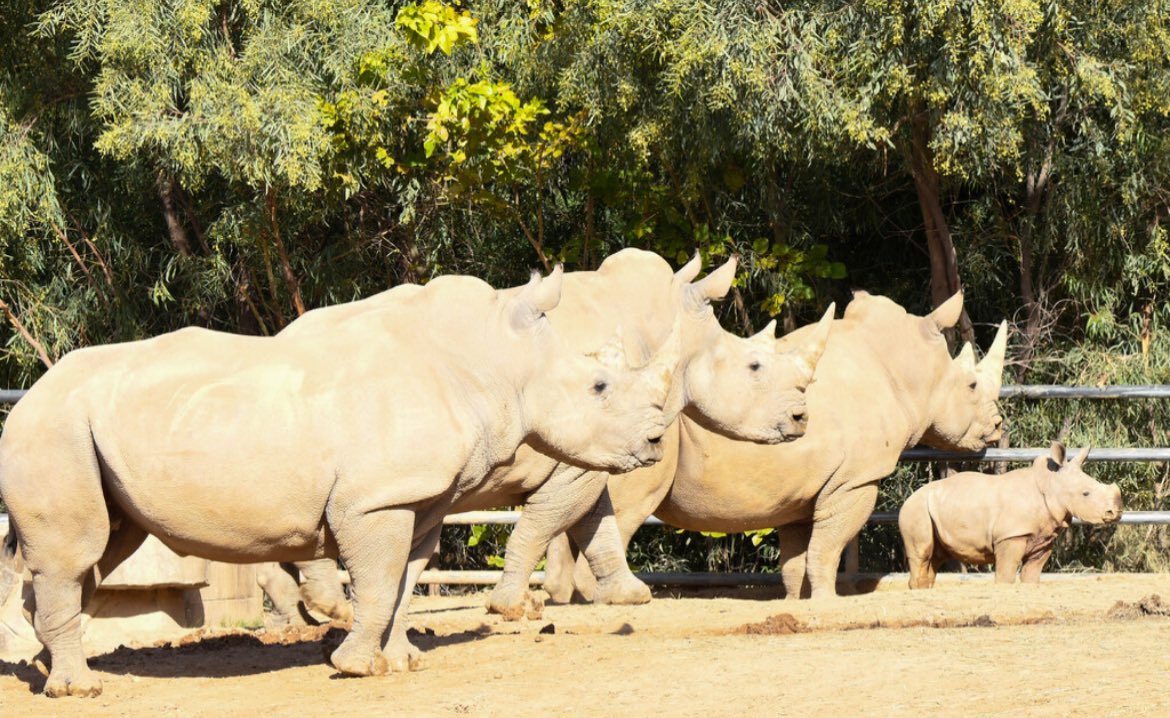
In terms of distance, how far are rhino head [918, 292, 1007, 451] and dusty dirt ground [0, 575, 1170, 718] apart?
1.63m

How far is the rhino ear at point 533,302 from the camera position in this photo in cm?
696

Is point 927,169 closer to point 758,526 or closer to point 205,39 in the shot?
point 758,526

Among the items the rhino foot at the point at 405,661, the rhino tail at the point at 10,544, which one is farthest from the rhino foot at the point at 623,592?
the rhino tail at the point at 10,544

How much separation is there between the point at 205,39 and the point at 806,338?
4215 millimetres

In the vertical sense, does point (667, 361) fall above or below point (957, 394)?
above

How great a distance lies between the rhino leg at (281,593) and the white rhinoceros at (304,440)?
1942 millimetres

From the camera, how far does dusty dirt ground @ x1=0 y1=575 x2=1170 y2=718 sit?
586cm

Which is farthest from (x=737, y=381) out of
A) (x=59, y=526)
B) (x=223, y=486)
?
(x=59, y=526)

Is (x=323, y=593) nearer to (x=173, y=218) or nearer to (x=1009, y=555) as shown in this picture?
(x=1009, y=555)

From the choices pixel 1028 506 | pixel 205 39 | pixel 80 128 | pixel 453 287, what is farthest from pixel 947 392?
pixel 80 128

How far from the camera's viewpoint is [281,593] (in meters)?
8.87

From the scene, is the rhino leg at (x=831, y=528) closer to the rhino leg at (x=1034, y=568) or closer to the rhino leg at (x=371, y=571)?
the rhino leg at (x=1034, y=568)

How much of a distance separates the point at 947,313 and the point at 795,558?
161 centimetres

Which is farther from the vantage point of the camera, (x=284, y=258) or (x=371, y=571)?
(x=284, y=258)
